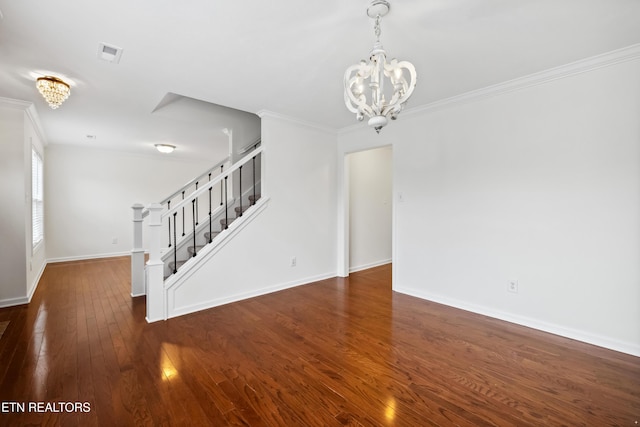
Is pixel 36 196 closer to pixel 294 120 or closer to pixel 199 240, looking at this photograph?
pixel 199 240

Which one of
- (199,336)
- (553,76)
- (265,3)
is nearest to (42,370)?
(199,336)

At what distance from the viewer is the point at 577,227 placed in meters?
2.57

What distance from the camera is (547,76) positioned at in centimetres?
268

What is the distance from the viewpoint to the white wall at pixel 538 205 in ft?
7.77

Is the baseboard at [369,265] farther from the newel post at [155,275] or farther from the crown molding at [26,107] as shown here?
the crown molding at [26,107]

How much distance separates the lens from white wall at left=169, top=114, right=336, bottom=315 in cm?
341

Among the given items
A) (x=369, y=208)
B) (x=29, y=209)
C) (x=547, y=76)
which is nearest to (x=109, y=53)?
(x=29, y=209)

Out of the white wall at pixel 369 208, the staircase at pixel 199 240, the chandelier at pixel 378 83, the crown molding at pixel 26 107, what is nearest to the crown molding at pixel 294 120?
the white wall at pixel 369 208

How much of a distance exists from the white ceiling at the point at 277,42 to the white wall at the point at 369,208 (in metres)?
1.97

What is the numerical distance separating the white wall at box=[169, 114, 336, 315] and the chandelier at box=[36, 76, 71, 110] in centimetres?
213

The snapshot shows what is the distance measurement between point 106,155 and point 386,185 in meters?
6.39

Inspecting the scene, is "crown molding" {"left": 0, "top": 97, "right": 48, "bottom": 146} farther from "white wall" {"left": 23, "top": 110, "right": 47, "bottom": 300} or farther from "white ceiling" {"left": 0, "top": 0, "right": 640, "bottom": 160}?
"white ceiling" {"left": 0, "top": 0, "right": 640, "bottom": 160}

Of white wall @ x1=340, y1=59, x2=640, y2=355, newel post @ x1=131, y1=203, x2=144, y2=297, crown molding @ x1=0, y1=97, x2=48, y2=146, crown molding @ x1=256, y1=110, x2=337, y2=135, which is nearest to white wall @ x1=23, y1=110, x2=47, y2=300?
crown molding @ x1=0, y1=97, x2=48, y2=146

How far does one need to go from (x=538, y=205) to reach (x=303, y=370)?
2704 mm
